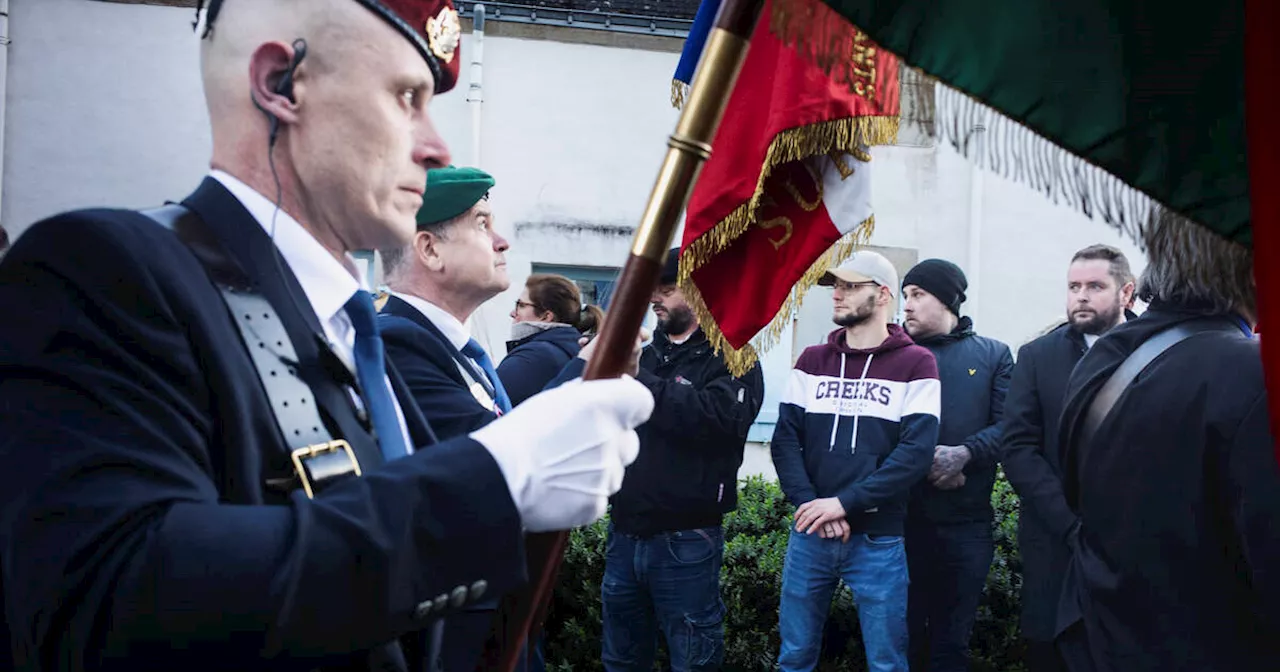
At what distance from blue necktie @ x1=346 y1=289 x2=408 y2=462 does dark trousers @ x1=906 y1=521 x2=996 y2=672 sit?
166 inches

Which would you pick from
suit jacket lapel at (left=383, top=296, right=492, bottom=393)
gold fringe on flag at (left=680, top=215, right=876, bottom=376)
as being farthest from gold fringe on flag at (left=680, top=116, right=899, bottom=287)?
suit jacket lapel at (left=383, top=296, right=492, bottom=393)

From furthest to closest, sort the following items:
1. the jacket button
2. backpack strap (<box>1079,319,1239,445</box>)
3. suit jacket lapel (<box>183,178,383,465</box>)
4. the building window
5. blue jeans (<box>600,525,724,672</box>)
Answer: the building window
blue jeans (<box>600,525,724,672</box>)
backpack strap (<box>1079,319,1239,445</box>)
suit jacket lapel (<box>183,178,383,465</box>)
the jacket button

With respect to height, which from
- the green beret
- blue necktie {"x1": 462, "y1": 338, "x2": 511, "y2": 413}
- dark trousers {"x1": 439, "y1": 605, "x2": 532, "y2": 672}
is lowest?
dark trousers {"x1": 439, "y1": 605, "x2": 532, "y2": 672}

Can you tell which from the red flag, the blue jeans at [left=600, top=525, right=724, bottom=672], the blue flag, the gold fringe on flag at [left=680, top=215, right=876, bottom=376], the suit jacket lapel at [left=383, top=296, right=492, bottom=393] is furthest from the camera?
the blue jeans at [left=600, top=525, right=724, bottom=672]

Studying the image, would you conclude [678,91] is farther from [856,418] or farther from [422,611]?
[856,418]

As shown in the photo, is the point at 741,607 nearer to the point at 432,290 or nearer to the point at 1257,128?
the point at 432,290

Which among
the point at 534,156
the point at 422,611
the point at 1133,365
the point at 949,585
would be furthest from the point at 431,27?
the point at 534,156

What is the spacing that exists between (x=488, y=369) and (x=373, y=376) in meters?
1.92

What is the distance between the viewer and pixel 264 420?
1297mm

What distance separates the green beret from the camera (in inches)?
136

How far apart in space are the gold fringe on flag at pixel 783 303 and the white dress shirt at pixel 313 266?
61.4 inches

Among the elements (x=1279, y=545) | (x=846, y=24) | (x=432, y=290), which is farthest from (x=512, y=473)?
(x=432, y=290)

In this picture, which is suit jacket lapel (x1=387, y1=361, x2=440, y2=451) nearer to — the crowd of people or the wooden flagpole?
the crowd of people

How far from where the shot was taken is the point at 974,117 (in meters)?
2.18
